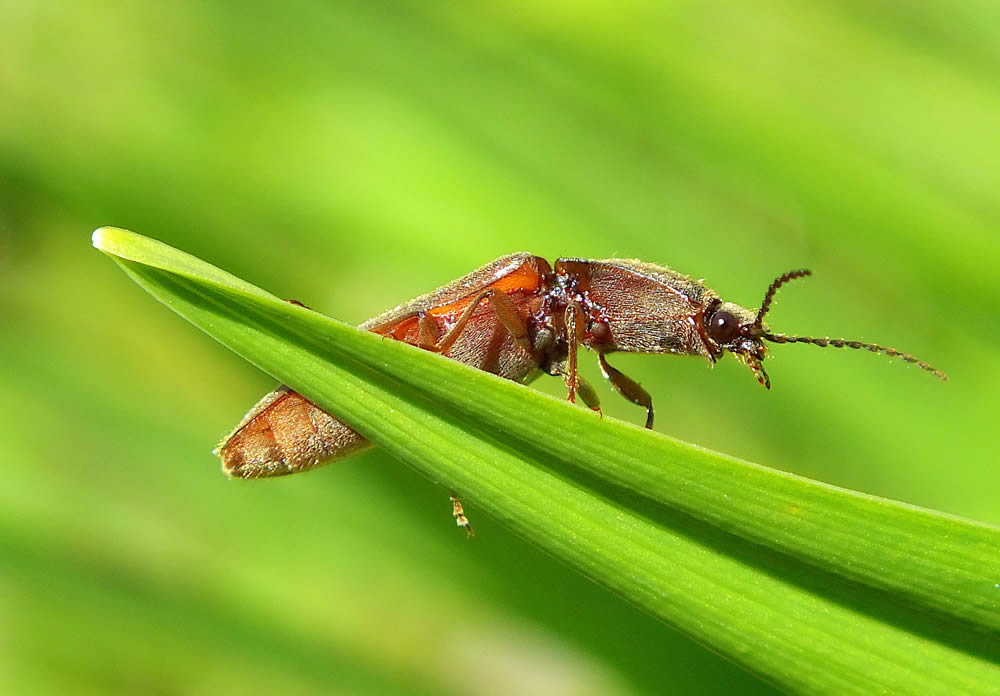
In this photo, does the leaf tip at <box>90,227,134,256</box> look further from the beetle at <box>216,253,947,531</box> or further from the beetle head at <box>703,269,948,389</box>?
the beetle head at <box>703,269,948,389</box>

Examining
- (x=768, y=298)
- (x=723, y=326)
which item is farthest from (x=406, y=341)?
(x=768, y=298)

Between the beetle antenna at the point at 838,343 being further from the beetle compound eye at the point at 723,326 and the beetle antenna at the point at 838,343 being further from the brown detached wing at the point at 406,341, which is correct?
the brown detached wing at the point at 406,341

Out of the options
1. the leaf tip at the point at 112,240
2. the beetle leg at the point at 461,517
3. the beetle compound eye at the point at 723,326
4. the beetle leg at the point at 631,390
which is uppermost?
the beetle compound eye at the point at 723,326

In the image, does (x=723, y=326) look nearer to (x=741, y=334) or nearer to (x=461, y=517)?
(x=741, y=334)

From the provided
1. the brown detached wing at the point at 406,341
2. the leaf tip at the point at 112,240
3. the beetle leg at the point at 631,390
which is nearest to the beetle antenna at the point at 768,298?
the beetle leg at the point at 631,390

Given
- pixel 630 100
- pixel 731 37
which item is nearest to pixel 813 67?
pixel 731 37

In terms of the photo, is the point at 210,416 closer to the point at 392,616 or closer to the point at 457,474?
the point at 392,616

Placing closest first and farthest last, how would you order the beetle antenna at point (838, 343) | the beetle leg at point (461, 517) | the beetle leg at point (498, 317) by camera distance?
the beetle antenna at point (838, 343), the beetle leg at point (461, 517), the beetle leg at point (498, 317)
